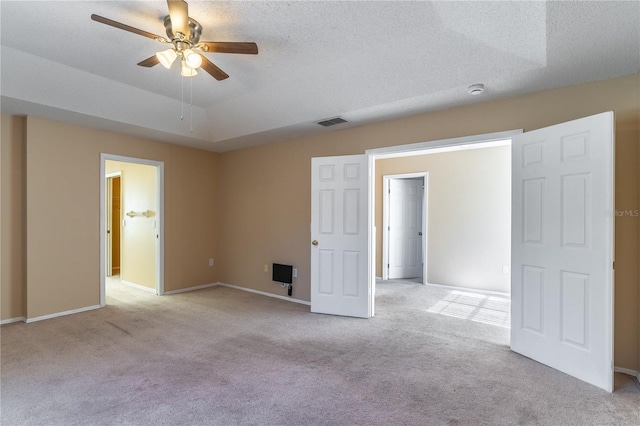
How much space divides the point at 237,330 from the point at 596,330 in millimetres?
3277

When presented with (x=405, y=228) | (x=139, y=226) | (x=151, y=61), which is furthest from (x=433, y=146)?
(x=139, y=226)

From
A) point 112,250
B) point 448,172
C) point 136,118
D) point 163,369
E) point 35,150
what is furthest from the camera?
point 112,250

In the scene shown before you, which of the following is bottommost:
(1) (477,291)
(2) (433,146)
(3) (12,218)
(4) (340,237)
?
(1) (477,291)

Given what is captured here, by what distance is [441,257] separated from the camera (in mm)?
5938

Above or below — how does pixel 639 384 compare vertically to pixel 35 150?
below

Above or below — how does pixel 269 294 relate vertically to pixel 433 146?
below

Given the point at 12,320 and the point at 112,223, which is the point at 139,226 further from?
the point at 112,223

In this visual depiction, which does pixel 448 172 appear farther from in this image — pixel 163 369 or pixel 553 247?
pixel 163 369

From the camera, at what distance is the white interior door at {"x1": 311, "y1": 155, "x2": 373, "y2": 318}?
407cm

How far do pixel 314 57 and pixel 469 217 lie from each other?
4091 mm

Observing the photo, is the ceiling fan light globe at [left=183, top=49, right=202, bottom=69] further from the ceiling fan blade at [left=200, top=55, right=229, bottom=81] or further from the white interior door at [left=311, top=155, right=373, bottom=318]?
the white interior door at [left=311, top=155, right=373, bottom=318]

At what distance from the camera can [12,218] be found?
12.7 ft

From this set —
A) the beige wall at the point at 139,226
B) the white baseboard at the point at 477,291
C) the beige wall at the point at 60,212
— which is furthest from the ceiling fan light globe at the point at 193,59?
the white baseboard at the point at 477,291

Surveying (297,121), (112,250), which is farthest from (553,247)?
(112,250)
